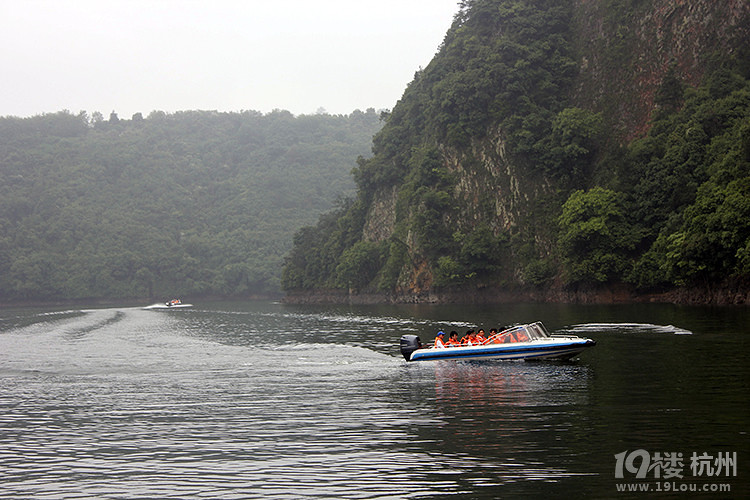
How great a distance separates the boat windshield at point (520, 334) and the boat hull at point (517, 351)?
492mm

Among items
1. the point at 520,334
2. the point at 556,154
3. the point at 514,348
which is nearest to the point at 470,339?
the point at 520,334

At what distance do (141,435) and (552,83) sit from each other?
97.1m

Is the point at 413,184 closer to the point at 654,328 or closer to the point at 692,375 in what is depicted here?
the point at 654,328

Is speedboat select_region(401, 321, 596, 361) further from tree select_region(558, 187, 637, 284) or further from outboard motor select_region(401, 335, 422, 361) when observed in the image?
tree select_region(558, 187, 637, 284)

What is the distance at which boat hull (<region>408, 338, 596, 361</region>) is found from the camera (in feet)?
110

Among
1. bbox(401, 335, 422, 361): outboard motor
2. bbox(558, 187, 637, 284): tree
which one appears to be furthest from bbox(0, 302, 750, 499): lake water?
bbox(558, 187, 637, 284): tree

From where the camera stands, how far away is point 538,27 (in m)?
111

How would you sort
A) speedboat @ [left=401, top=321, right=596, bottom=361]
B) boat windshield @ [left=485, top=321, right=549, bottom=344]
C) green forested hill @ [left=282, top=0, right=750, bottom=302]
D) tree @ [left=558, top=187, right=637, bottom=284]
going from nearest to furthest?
speedboat @ [left=401, top=321, right=596, bottom=361], boat windshield @ [left=485, top=321, right=549, bottom=344], green forested hill @ [left=282, top=0, right=750, bottom=302], tree @ [left=558, top=187, right=637, bottom=284]

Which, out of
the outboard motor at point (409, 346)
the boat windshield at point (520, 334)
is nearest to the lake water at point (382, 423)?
the outboard motor at point (409, 346)

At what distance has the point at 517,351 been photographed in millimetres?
34875

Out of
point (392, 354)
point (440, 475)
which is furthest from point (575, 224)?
point (440, 475)

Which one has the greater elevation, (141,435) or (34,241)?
(34,241)

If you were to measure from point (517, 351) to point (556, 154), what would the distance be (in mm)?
68092

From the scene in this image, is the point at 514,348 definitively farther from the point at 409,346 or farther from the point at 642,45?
the point at 642,45
